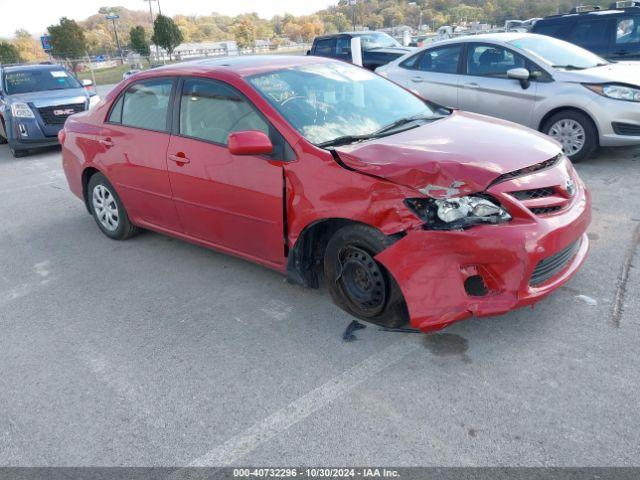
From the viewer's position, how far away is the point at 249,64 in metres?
4.21

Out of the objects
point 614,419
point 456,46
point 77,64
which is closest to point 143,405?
point 614,419

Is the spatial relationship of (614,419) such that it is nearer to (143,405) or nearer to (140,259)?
(143,405)

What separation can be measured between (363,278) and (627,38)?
8950 millimetres

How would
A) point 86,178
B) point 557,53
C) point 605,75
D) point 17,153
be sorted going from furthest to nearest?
1. point 17,153
2. point 557,53
3. point 605,75
4. point 86,178

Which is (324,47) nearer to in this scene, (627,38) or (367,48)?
(367,48)

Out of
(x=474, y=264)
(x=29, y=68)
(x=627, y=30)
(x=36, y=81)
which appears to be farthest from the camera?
(x=29, y=68)

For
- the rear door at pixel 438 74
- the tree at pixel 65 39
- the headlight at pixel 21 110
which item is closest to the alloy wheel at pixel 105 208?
the rear door at pixel 438 74

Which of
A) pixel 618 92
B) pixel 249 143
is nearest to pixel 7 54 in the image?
pixel 618 92

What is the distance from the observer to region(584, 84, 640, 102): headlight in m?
6.24

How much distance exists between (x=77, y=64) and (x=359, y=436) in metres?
26.4

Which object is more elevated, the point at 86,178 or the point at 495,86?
the point at 495,86

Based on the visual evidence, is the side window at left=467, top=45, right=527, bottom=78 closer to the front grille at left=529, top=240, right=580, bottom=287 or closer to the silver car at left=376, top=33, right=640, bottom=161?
the silver car at left=376, top=33, right=640, bottom=161

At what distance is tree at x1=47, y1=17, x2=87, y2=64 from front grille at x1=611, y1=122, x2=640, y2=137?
3742 cm

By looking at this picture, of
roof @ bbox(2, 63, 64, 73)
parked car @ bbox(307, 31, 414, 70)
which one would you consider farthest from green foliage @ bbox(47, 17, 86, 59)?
roof @ bbox(2, 63, 64, 73)
